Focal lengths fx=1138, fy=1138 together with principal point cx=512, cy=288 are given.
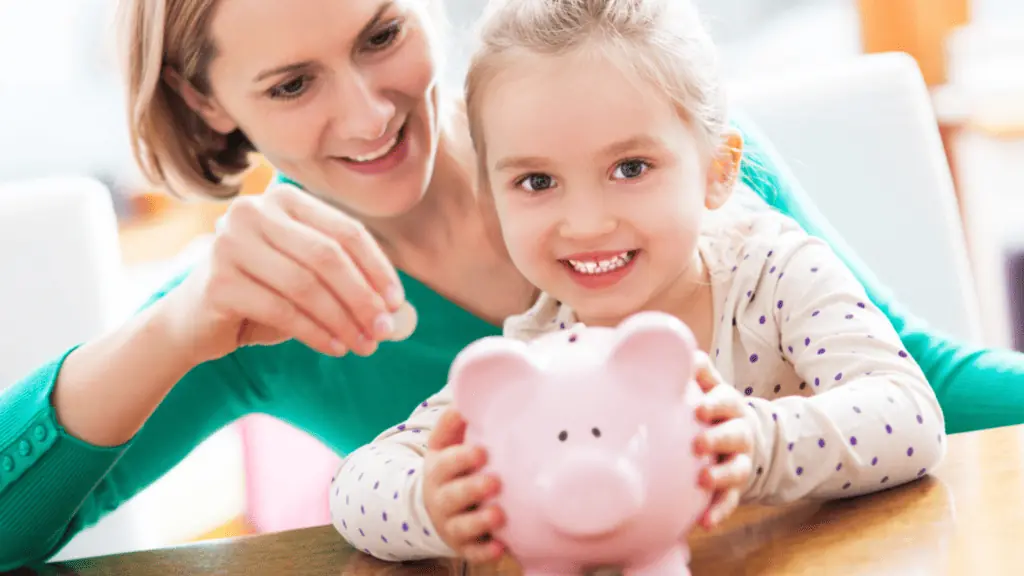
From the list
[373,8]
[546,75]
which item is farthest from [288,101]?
[546,75]

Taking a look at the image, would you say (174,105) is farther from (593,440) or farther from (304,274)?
(593,440)

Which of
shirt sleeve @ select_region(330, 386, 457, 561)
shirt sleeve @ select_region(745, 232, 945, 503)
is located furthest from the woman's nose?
shirt sleeve @ select_region(745, 232, 945, 503)

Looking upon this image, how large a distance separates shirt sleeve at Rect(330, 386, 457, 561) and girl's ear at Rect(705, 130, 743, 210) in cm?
30

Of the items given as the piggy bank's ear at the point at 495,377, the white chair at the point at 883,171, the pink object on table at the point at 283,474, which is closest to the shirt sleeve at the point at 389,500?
the piggy bank's ear at the point at 495,377

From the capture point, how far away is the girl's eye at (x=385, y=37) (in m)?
1.11

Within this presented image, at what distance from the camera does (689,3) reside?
98 centimetres

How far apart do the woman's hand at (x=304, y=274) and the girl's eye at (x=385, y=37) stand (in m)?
0.35

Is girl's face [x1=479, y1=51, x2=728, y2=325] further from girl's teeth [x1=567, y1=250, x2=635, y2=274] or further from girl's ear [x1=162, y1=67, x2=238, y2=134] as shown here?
girl's ear [x1=162, y1=67, x2=238, y2=134]

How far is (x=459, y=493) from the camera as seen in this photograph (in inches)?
22.8

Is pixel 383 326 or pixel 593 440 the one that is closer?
pixel 593 440

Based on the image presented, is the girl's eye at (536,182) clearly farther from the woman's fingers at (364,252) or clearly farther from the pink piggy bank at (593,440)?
the pink piggy bank at (593,440)

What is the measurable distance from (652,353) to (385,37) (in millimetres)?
655

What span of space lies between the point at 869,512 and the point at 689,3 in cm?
49

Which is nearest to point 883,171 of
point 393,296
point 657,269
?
point 657,269
